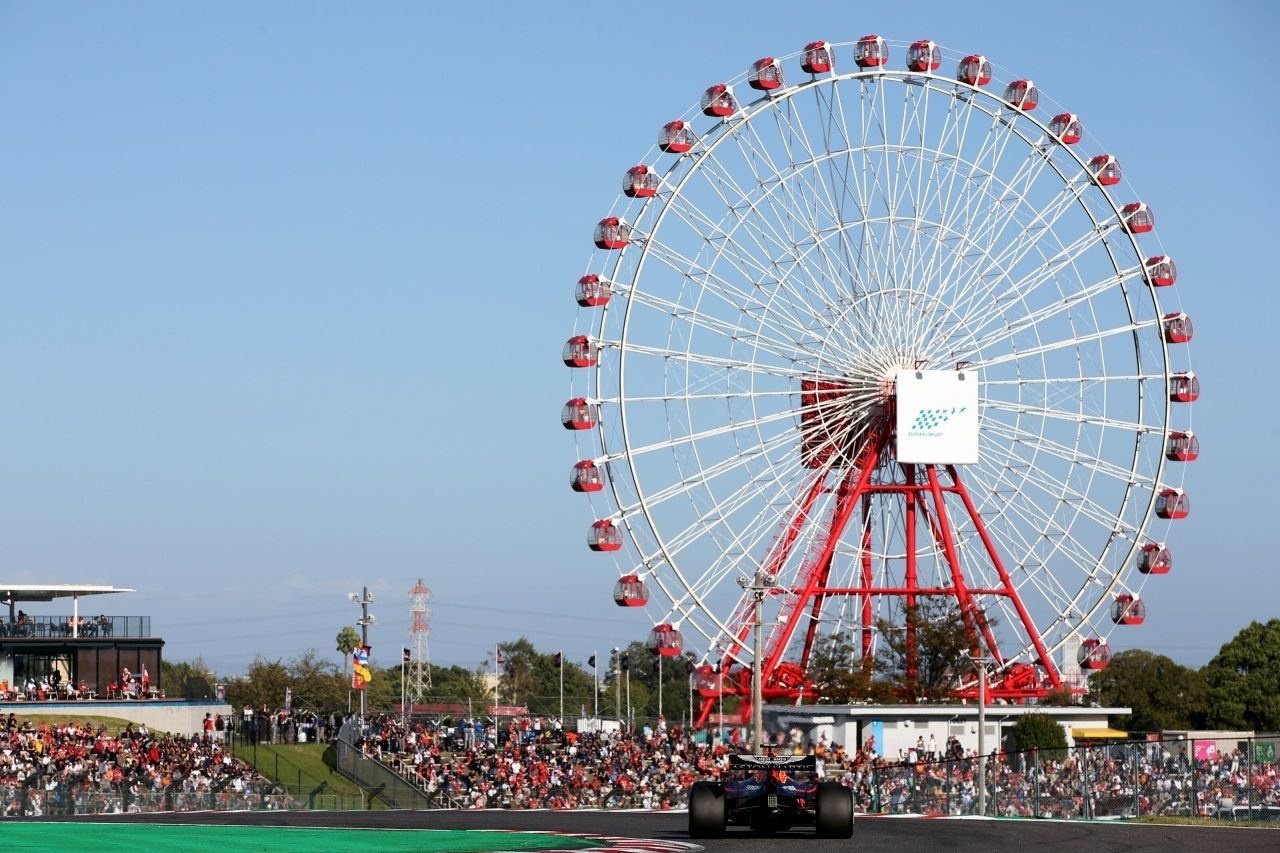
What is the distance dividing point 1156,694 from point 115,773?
79349 millimetres

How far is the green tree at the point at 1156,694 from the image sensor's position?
117 meters

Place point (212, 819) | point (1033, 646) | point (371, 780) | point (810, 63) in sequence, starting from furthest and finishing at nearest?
point (1033, 646) → point (810, 63) → point (371, 780) → point (212, 819)

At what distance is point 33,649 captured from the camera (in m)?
73.4

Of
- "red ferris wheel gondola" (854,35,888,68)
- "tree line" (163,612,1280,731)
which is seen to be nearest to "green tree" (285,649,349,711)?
"tree line" (163,612,1280,731)

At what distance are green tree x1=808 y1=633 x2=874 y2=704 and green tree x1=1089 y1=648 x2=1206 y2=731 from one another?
37.7m

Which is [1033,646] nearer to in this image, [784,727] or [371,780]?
[784,727]

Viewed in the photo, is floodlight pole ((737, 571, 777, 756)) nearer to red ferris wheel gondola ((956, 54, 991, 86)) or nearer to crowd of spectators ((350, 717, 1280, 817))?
crowd of spectators ((350, 717, 1280, 817))

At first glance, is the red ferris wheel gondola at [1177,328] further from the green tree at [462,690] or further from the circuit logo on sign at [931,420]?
the green tree at [462,690]

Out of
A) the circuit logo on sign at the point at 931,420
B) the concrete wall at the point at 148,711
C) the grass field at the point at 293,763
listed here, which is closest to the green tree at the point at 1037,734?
the circuit logo on sign at the point at 931,420

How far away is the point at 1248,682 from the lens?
384ft

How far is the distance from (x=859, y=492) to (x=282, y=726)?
891 inches

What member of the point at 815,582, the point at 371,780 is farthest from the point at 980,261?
the point at 371,780

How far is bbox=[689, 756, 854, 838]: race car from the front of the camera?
108 feet

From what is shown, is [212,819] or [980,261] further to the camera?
[980,261]
